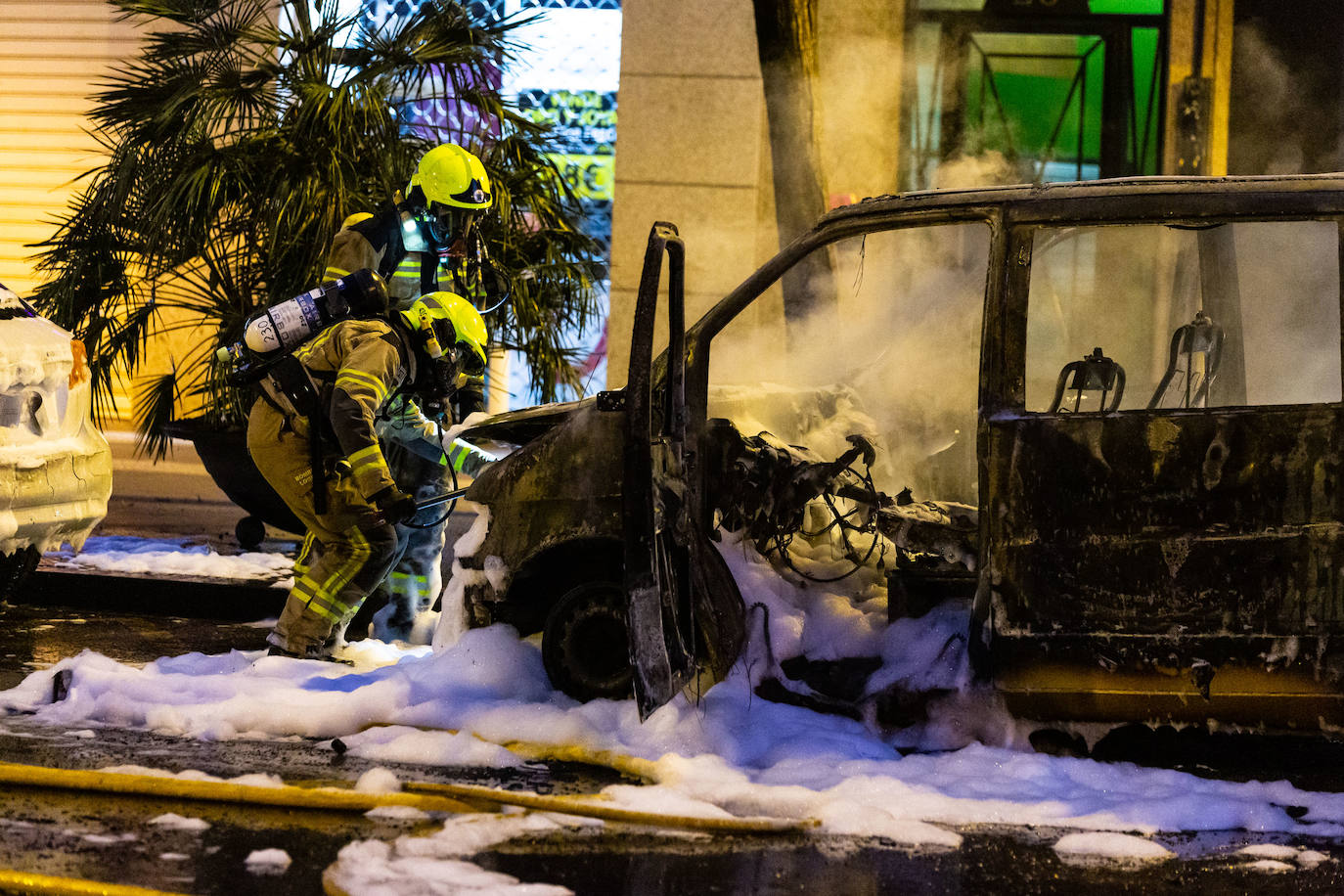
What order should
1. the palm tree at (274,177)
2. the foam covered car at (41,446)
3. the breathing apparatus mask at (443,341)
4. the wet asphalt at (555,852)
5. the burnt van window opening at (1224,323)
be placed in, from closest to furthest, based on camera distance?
the wet asphalt at (555,852)
the burnt van window opening at (1224,323)
the breathing apparatus mask at (443,341)
the foam covered car at (41,446)
the palm tree at (274,177)

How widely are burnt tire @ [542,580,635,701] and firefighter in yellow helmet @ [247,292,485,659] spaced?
2.69ft

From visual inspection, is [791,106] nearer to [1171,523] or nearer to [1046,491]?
[1046,491]

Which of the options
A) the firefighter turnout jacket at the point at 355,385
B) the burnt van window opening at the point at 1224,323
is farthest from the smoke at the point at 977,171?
the firefighter turnout jacket at the point at 355,385

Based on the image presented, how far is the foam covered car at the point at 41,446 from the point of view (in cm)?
529

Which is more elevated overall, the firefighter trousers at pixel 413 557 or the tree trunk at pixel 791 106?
the tree trunk at pixel 791 106

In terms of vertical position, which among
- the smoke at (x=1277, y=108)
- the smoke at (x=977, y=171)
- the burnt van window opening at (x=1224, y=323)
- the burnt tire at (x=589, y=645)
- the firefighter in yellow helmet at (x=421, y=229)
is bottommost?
the burnt tire at (x=589, y=645)

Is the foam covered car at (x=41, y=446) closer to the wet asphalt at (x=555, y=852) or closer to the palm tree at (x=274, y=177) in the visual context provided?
the wet asphalt at (x=555, y=852)

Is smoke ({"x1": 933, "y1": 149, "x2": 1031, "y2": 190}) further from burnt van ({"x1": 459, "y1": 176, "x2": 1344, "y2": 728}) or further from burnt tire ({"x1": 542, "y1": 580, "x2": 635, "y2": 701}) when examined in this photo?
burnt tire ({"x1": 542, "y1": 580, "x2": 635, "y2": 701})

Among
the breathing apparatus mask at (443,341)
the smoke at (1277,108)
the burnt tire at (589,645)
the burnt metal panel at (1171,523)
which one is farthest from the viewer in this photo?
the smoke at (1277,108)

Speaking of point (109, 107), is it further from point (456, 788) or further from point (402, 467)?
point (456, 788)

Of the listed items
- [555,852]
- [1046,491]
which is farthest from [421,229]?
[555,852]

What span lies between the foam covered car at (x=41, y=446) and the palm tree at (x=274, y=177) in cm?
193

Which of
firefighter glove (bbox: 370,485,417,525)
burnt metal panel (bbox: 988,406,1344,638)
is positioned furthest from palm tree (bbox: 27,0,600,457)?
burnt metal panel (bbox: 988,406,1344,638)

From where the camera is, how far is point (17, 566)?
5609 mm
